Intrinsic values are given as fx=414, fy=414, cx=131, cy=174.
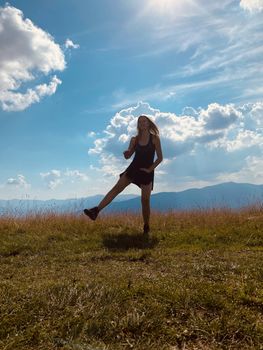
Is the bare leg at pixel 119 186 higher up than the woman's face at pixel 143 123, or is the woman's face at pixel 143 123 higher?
the woman's face at pixel 143 123

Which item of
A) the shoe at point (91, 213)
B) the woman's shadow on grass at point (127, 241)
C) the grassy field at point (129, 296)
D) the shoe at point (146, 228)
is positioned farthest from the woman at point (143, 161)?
the grassy field at point (129, 296)

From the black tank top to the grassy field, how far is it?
7.85ft

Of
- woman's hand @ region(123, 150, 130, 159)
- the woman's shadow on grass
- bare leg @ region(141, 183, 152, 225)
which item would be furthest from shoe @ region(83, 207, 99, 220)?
woman's hand @ region(123, 150, 130, 159)

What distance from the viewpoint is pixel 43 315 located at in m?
4.06

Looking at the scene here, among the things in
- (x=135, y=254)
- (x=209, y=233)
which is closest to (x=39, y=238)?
(x=135, y=254)

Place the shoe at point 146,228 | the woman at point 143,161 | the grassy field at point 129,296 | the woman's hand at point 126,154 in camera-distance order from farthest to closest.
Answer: the woman's hand at point 126,154, the woman at point 143,161, the shoe at point 146,228, the grassy field at point 129,296

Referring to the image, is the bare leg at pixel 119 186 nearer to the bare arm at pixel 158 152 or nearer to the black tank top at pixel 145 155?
the black tank top at pixel 145 155

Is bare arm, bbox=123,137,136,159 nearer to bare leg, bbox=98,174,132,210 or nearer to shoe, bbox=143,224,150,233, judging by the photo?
bare leg, bbox=98,174,132,210

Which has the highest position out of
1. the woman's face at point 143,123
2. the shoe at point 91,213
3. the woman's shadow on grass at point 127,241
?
the woman's face at point 143,123

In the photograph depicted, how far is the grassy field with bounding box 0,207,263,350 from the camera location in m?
3.74

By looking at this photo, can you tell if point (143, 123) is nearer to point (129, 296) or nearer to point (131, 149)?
point (131, 149)

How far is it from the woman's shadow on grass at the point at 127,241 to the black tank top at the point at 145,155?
182 centimetres

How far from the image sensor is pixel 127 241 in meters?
9.09

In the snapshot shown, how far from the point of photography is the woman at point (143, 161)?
10398 millimetres
